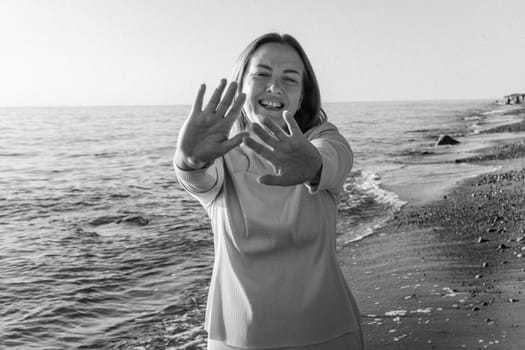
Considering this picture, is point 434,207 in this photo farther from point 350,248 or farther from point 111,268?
point 111,268

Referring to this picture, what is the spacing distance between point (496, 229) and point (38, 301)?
7.64 meters

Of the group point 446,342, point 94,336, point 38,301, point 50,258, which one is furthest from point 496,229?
point 50,258

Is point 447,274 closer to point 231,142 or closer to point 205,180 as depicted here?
point 205,180

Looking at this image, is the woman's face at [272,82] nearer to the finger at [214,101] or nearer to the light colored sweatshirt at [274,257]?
the light colored sweatshirt at [274,257]

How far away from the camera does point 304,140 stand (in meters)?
2.04

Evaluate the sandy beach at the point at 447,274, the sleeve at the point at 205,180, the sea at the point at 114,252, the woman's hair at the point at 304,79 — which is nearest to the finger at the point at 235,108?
the sleeve at the point at 205,180

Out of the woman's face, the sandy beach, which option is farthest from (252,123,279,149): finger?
the sandy beach

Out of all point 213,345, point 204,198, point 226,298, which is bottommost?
point 213,345

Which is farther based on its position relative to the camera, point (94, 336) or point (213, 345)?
point (94, 336)

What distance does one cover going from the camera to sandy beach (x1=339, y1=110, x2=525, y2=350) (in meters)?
5.19

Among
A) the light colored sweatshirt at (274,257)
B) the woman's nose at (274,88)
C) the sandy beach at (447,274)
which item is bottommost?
the sandy beach at (447,274)

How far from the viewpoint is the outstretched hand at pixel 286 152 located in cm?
199

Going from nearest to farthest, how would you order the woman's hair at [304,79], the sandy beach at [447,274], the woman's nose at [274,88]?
the woman's nose at [274,88], the woman's hair at [304,79], the sandy beach at [447,274]

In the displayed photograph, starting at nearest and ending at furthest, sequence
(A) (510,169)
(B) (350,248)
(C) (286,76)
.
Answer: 1. (C) (286,76)
2. (B) (350,248)
3. (A) (510,169)
